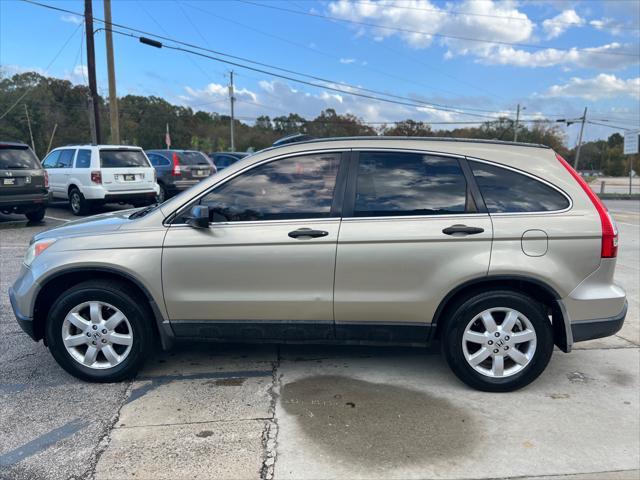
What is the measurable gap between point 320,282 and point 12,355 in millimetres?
2834

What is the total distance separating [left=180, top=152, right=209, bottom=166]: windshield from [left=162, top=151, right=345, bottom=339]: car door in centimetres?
1204

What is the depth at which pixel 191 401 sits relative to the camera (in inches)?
131

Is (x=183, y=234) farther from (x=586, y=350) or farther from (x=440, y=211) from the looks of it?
(x=586, y=350)

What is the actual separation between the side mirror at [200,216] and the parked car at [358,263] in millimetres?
10

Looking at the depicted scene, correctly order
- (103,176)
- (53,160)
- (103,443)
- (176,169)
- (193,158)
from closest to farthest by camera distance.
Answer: (103,443) < (103,176) < (53,160) < (176,169) < (193,158)

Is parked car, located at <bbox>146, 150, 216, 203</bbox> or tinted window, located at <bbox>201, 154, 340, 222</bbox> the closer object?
tinted window, located at <bbox>201, 154, 340, 222</bbox>

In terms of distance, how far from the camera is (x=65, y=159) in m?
12.4

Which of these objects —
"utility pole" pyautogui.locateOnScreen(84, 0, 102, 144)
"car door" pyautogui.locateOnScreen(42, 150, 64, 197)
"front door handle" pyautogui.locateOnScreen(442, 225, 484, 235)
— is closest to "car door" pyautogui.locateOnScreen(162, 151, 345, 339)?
"front door handle" pyautogui.locateOnScreen(442, 225, 484, 235)

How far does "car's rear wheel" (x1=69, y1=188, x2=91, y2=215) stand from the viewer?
11.8 metres

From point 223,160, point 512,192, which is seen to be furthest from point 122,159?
point 512,192

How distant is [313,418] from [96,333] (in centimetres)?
173

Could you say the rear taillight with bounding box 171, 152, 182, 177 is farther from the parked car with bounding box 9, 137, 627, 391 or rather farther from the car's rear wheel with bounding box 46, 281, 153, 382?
the car's rear wheel with bounding box 46, 281, 153, 382

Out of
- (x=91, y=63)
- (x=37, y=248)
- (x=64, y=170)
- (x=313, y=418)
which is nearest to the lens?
(x=313, y=418)

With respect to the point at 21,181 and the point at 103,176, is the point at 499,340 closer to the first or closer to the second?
the point at 21,181
